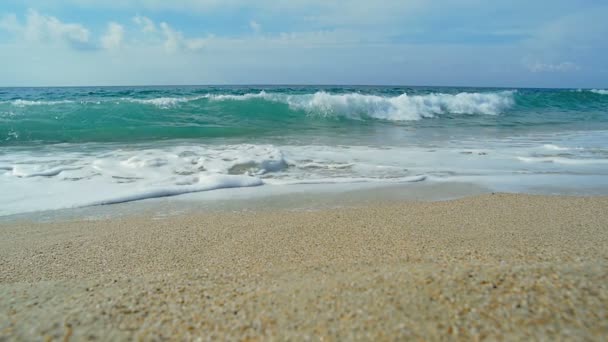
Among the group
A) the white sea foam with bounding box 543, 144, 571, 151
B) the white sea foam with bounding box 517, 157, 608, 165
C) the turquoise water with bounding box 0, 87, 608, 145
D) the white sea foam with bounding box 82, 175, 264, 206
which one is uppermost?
the turquoise water with bounding box 0, 87, 608, 145

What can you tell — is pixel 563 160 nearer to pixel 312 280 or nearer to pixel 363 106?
pixel 312 280

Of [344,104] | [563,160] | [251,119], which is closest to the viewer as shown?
[563,160]

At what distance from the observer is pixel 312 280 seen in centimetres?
166

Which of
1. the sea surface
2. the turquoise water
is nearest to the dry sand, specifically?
the sea surface

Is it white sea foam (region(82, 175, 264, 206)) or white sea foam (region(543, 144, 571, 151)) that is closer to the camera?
white sea foam (region(82, 175, 264, 206))

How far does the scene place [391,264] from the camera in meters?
1.86

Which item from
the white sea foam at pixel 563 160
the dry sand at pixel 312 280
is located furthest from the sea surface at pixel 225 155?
the dry sand at pixel 312 280

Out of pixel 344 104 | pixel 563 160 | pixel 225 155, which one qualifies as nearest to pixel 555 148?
pixel 563 160

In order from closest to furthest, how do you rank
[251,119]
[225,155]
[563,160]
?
[563,160] → [225,155] → [251,119]

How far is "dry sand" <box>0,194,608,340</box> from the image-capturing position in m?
1.25

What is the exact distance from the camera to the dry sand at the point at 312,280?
1248 millimetres

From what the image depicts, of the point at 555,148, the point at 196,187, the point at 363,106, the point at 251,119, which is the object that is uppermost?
the point at 363,106

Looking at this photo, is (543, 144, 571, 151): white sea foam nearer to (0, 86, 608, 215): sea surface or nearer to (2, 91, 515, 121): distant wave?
(0, 86, 608, 215): sea surface

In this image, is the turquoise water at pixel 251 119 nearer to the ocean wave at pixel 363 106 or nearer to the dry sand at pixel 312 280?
the ocean wave at pixel 363 106
